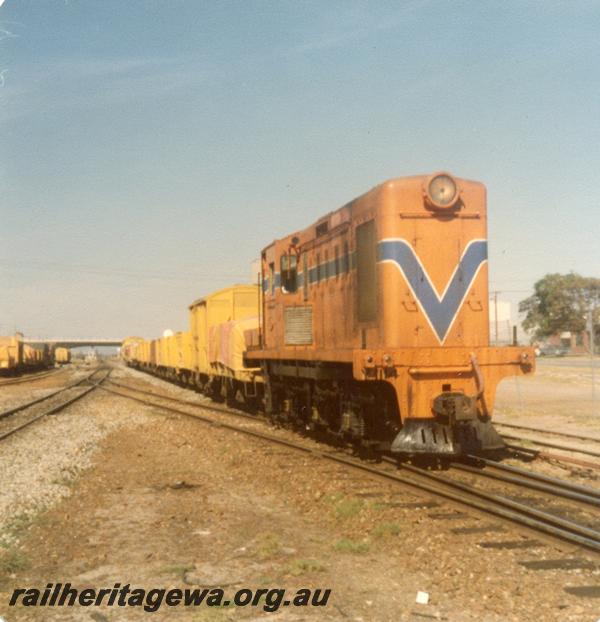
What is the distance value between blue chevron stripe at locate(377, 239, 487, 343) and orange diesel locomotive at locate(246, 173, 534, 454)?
1 cm

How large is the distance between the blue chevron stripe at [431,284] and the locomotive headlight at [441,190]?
0.67 m

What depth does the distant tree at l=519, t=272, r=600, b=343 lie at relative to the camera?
233ft

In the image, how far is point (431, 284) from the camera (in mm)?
9109

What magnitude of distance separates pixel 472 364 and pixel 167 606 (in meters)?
5.17

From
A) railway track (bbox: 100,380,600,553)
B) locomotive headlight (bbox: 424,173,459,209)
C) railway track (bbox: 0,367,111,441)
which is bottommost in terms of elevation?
railway track (bbox: 0,367,111,441)

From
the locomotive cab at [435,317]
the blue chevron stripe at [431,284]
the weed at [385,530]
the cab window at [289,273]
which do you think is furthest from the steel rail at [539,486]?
the cab window at [289,273]

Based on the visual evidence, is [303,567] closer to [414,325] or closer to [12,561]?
[12,561]

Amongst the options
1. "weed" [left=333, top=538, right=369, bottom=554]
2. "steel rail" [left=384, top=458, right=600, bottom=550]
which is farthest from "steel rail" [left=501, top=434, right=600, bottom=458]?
"weed" [left=333, top=538, right=369, bottom=554]

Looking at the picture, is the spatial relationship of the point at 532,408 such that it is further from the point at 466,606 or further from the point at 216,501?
the point at 466,606

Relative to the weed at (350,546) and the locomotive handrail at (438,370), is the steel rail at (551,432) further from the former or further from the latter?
the weed at (350,546)

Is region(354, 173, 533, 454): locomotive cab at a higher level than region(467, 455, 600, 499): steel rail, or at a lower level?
higher

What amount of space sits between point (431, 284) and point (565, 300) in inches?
2662

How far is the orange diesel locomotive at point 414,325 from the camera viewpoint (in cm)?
836

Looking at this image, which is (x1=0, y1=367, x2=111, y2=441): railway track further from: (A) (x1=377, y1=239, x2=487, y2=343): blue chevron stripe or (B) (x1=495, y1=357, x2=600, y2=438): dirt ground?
(B) (x1=495, y1=357, x2=600, y2=438): dirt ground
